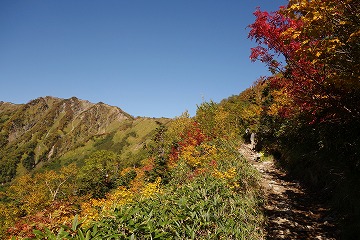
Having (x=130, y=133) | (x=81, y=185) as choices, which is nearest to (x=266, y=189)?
(x=81, y=185)

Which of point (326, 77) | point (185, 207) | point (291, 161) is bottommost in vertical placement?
point (291, 161)

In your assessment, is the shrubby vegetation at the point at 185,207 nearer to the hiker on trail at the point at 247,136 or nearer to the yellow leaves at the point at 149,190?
the yellow leaves at the point at 149,190

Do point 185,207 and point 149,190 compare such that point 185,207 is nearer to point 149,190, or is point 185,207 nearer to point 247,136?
point 149,190

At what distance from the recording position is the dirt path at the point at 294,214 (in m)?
6.89

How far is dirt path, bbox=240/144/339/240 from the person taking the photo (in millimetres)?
6891

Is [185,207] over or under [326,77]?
under

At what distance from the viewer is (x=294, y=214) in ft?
27.2

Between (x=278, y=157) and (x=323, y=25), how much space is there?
14093 millimetres

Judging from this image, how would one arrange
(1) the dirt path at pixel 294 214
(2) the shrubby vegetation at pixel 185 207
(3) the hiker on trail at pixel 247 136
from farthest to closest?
(3) the hiker on trail at pixel 247 136 < (1) the dirt path at pixel 294 214 < (2) the shrubby vegetation at pixel 185 207

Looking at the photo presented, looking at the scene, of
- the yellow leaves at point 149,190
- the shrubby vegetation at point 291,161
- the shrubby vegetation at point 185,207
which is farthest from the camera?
the yellow leaves at point 149,190

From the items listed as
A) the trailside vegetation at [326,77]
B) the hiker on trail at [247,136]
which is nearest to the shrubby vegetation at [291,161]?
the trailside vegetation at [326,77]

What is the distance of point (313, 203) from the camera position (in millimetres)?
9164

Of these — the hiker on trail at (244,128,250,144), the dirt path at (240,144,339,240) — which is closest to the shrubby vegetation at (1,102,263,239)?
the dirt path at (240,144,339,240)

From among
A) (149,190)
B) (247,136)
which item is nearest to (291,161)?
(149,190)
